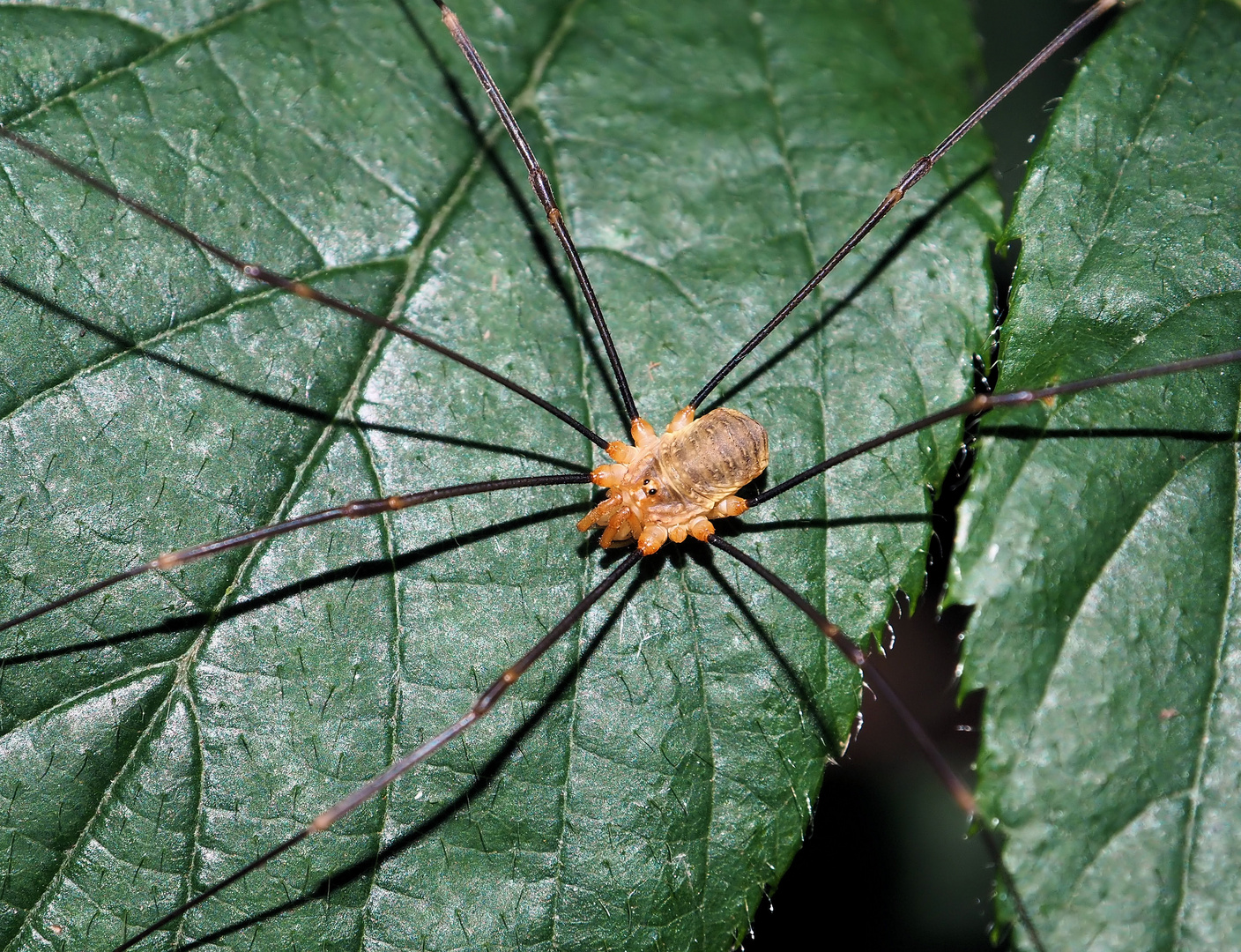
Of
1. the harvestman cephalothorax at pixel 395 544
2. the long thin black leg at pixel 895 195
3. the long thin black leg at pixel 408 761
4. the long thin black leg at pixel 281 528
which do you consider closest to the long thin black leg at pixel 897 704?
the harvestman cephalothorax at pixel 395 544

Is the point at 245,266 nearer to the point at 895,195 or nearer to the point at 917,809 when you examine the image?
the point at 895,195

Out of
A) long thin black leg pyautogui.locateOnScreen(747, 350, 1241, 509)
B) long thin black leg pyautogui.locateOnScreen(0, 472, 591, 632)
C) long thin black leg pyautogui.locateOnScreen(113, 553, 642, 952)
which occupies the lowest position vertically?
long thin black leg pyautogui.locateOnScreen(113, 553, 642, 952)

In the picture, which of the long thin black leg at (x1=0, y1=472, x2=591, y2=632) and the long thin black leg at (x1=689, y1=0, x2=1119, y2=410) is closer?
the long thin black leg at (x1=0, y1=472, x2=591, y2=632)

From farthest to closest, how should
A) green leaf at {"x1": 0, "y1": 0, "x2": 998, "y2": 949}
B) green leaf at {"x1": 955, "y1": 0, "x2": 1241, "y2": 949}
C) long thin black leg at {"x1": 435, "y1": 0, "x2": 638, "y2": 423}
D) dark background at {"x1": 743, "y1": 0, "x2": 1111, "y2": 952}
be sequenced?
dark background at {"x1": 743, "y1": 0, "x2": 1111, "y2": 952}, long thin black leg at {"x1": 435, "y1": 0, "x2": 638, "y2": 423}, green leaf at {"x1": 0, "y1": 0, "x2": 998, "y2": 949}, green leaf at {"x1": 955, "y1": 0, "x2": 1241, "y2": 949}

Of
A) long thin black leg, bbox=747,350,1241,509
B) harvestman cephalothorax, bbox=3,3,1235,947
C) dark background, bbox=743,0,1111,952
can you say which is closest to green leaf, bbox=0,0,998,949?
harvestman cephalothorax, bbox=3,3,1235,947

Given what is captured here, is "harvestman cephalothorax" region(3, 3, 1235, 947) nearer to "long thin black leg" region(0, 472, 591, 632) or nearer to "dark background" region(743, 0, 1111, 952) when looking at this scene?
"long thin black leg" region(0, 472, 591, 632)

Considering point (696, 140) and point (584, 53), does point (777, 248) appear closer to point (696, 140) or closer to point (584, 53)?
point (696, 140)

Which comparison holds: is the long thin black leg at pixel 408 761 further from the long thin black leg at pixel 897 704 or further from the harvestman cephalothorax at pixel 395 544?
the long thin black leg at pixel 897 704

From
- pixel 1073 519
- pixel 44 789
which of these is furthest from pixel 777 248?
pixel 44 789
